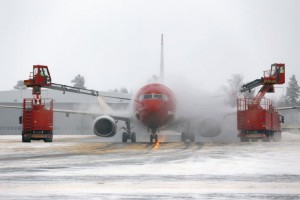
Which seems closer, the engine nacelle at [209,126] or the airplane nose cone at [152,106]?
the airplane nose cone at [152,106]

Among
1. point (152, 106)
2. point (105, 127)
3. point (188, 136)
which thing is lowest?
point (188, 136)

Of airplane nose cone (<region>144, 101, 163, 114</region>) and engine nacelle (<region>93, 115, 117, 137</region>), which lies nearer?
airplane nose cone (<region>144, 101, 163, 114</region>)

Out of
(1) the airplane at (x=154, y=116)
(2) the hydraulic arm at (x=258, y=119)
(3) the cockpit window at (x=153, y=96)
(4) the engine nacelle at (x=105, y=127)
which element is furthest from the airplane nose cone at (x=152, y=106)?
(2) the hydraulic arm at (x=258, y=119)

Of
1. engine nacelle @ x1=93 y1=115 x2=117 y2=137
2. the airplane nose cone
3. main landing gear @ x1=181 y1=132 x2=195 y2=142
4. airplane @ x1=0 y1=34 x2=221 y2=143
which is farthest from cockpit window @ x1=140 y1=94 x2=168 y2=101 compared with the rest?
main landing gear @ x1=181 y1=132 x2=195 y2=142

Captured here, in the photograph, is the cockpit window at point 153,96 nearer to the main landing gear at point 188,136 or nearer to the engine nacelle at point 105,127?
the engine nacelle at point 105,127

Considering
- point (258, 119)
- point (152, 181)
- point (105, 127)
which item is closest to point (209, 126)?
point (258, 119)

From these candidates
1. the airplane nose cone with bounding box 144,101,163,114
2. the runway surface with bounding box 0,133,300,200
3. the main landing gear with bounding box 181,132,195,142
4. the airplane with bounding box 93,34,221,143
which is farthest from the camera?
the main landing gear with bounding box 181,132,195,142

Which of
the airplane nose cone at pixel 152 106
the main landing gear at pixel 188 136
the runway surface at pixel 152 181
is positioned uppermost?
the airplane nose cone at pixel 152 106

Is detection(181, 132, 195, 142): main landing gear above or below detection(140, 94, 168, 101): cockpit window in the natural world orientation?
below

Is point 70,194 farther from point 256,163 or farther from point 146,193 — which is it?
point 256,163

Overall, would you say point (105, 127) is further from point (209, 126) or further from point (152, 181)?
point (152, 181)

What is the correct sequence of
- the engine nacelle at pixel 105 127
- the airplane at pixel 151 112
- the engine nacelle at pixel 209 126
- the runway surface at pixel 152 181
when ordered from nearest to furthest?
the runway surface at pixel 152 181 → the airplane at pixel 151 112 → the engine nacelle at pixel 105 127 → the engine nacelle at pixel 209 126

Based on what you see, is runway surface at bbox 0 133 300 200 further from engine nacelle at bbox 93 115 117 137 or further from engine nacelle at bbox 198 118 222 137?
engine nacelle at bbox 198 118 222 137

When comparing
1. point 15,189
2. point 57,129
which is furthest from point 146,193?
point 57,129
